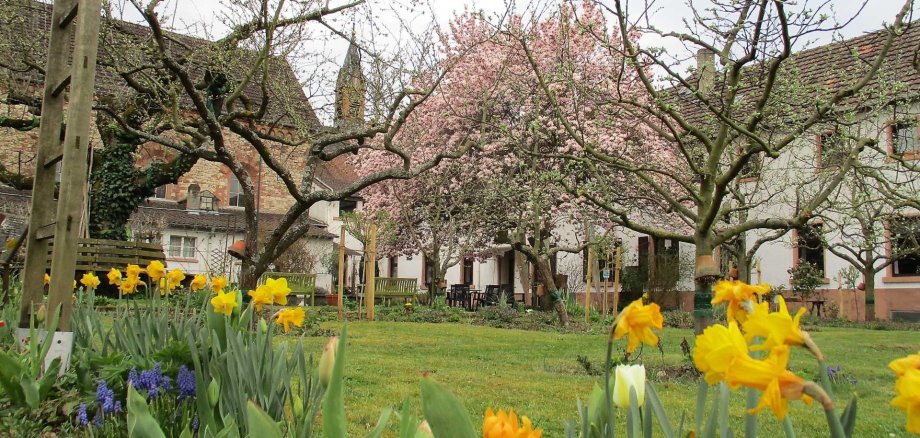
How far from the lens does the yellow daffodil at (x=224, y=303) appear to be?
2.58 m

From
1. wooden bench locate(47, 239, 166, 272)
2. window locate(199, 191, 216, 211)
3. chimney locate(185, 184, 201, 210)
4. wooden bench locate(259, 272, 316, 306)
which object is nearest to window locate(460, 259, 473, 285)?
window locate(199, 191, 216, 211)

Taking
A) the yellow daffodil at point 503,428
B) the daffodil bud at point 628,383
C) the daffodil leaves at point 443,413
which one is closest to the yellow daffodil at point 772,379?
the yellow daffodil at point 503,428

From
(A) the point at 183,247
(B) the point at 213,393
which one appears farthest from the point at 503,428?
(A) the point at 183,247

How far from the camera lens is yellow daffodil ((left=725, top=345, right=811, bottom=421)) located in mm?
722

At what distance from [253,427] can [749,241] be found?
24302 mm

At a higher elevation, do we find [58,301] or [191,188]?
[191,188]

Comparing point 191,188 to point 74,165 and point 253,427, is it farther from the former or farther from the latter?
point 253,427

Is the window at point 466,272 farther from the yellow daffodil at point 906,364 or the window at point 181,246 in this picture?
the yellow daffodil at point 906,364

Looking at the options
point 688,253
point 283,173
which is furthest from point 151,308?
point 688,253

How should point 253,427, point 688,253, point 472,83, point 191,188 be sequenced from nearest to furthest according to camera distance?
point 253,427
point 472,83
point 688,253
point 191,188

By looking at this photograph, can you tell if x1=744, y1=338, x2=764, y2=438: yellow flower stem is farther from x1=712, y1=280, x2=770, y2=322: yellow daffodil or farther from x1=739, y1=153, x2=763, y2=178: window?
x1=739, y1=153, x2=763, y2=178: window

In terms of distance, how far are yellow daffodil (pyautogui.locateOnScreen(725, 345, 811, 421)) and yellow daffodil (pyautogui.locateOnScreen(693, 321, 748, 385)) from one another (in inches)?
0.7

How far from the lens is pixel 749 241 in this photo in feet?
76.4

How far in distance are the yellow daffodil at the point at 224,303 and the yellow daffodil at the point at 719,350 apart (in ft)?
6.77
